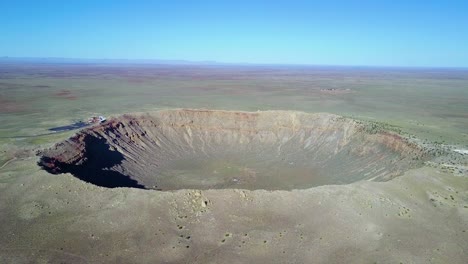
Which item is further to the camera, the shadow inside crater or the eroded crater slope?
the eroded crater slope

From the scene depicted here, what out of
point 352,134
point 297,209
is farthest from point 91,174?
point 352,134

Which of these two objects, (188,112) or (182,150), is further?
(188,112)

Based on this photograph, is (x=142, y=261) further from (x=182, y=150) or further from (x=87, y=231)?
(x=182, y=150)

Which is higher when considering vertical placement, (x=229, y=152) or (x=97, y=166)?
(x=97, y=166)

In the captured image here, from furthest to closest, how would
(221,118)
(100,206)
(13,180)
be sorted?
1. (221,118)
2. (13,180)
3. (100,206)

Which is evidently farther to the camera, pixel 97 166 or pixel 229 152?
pixel 229 152
